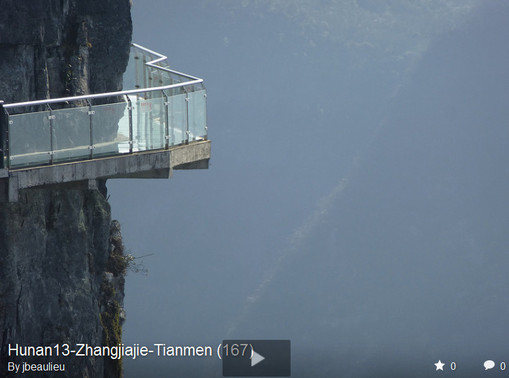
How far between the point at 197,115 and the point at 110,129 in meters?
2.64

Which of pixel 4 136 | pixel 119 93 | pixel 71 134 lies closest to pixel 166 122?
pixel 119 93

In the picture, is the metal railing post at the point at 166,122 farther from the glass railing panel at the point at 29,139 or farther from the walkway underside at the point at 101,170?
the glass railing panel at the point at 29,139

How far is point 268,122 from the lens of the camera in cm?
16812

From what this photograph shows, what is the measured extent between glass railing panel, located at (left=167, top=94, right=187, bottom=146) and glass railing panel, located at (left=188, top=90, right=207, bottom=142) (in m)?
0.23

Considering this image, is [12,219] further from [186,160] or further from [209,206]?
[209,206]

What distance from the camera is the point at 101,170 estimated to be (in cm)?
1609

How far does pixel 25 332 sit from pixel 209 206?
138245 millimetres

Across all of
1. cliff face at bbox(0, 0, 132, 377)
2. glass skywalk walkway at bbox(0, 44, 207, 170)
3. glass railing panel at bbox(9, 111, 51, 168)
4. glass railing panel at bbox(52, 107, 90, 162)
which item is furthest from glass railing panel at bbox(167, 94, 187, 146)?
glass railing panel at bbox(9, 111, 51, 168)

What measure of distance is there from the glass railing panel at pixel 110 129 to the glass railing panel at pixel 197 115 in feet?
6.12

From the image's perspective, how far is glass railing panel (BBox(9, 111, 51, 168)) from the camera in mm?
15203

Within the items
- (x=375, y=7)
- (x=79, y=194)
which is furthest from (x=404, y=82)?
(x=79, y=194)

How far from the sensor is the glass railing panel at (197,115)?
733 inches

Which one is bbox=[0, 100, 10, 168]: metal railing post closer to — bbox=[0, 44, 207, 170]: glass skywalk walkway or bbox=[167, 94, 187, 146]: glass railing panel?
bbox=[0, 44, 207, 170]: glass skywalk walkway

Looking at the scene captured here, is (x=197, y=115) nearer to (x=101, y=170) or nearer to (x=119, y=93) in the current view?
(x=119, y=93)
